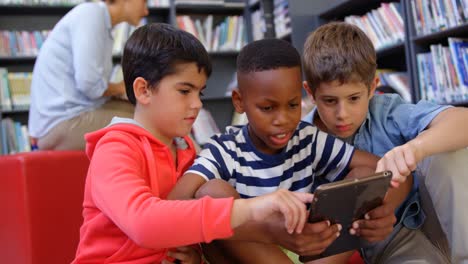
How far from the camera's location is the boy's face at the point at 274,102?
3.34 ft

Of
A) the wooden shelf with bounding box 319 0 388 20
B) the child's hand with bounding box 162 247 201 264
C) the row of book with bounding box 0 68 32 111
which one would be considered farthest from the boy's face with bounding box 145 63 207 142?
the row of book with bounding box 0 68 32 111

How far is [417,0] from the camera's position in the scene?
239 cm

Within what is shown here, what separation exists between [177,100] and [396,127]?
1.83 ft

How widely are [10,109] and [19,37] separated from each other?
542 millimetres

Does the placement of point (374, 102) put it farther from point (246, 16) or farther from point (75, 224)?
point (246, 16)


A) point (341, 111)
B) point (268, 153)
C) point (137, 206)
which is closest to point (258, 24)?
point (341, 111)

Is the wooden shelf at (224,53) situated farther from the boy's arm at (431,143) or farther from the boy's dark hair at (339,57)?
the boy's arm at (431,143)

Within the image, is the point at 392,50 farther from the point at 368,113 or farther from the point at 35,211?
the point at 35,211

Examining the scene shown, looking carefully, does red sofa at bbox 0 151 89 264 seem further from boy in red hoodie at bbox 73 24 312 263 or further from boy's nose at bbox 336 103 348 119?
boy's nose at bbox 336 103 348 119

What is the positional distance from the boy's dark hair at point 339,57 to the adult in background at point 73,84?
1159 millimetres

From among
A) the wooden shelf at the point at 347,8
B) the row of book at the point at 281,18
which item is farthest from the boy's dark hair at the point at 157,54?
the row of book at the point at 281,18

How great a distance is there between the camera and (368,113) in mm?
1227

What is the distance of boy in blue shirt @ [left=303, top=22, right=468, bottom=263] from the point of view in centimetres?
108

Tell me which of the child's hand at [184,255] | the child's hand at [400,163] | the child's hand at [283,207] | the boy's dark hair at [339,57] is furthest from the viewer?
the boy's dark hair at [339,57]
